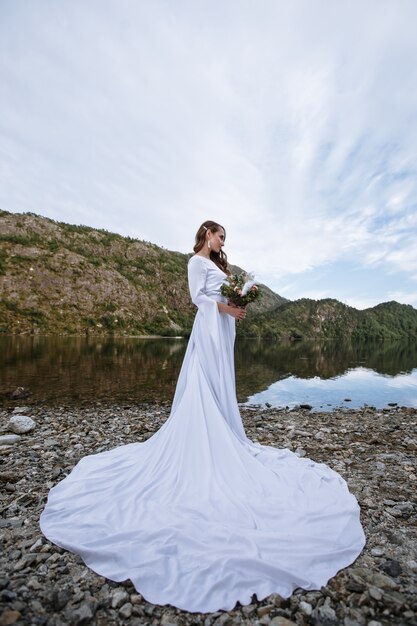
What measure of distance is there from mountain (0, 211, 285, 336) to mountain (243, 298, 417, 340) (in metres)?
36.9

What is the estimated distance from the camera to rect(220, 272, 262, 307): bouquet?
4.95 metres

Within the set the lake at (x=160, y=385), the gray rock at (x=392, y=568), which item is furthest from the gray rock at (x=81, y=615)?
the lake at (x=160, y=385)

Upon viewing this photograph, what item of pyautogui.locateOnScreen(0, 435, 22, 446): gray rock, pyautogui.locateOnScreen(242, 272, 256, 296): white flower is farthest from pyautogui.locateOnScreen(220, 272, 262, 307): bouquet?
pyautogui.locateOnScreen(0, 435, 22, 446): gray rock

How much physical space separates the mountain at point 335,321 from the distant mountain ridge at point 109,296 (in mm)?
463

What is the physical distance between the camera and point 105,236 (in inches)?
5650

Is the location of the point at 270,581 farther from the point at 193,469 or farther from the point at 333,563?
the point at 193,469

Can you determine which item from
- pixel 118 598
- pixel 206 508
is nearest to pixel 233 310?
pixel 206 508

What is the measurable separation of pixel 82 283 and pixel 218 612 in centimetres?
10557

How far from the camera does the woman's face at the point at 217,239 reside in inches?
211

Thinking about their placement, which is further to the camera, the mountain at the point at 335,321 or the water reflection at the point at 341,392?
the mountain at the point at 335,321

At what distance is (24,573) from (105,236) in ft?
496

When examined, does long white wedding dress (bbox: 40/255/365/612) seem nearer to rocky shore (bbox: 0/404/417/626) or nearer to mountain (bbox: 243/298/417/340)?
rocky shore (bbox: 0/404/417/626)

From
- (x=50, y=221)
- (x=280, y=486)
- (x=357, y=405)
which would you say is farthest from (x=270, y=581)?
(x=50, y=221)

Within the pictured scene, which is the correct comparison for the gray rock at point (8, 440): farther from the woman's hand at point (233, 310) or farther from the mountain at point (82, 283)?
the mountain at point (82, 283)
